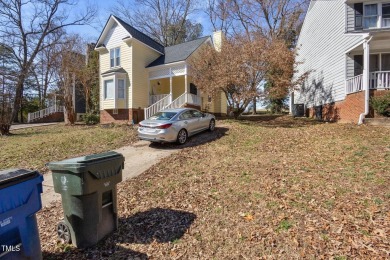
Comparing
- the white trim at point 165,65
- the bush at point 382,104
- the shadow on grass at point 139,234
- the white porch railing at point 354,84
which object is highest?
the white trim at point 165,65

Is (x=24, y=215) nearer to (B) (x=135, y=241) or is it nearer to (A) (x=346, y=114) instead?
(B) (x=135, y=241)

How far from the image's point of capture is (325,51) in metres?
17.0

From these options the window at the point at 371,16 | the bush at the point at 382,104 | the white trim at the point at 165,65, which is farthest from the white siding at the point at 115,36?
the bush at the point at 382,104

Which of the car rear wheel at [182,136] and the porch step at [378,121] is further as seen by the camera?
the porch step at [378,121]

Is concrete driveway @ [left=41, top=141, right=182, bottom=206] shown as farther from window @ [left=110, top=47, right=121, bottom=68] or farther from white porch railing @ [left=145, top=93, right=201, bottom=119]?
window @ [left=110, top=47, right=121, bottom=68]

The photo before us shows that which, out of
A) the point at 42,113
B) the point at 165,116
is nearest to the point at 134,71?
the point at 165,116

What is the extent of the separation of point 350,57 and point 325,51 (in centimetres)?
335

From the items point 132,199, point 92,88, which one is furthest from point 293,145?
point 92,88

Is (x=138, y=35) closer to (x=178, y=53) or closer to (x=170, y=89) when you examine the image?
(x=178, y=53)

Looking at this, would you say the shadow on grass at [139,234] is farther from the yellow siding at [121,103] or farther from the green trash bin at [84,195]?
the yellow siding at [121,103]

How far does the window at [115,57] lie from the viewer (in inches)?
811

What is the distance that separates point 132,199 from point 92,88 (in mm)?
24324

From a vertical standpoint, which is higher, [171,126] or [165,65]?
[165,65]

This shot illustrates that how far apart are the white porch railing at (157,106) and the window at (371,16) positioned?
45.0ft
